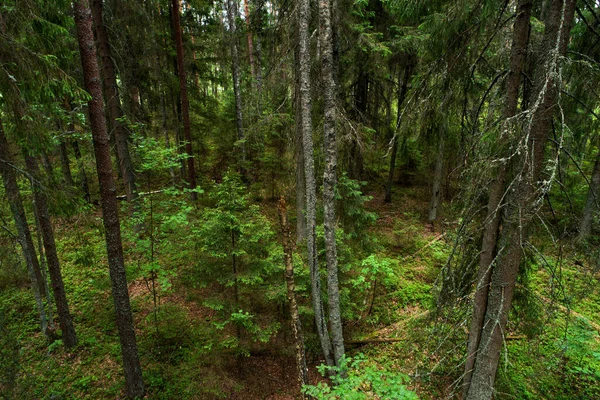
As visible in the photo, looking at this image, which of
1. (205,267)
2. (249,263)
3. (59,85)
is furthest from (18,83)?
(249,263)

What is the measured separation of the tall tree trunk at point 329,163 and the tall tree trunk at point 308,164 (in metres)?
0.31

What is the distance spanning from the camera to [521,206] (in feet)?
12.8

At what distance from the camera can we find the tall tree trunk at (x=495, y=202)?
13.6ft

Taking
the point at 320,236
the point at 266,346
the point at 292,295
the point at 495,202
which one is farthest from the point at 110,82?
the point at 495,202

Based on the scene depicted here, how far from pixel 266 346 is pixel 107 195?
5267 millimetres

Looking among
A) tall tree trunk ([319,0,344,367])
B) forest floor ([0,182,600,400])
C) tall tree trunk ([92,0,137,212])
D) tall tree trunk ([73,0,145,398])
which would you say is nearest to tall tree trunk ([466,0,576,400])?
forest floor ([0,182,600,400])

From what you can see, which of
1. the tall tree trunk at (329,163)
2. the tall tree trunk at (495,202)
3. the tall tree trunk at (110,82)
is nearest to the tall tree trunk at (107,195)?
the tall tree trunk at (110,82)

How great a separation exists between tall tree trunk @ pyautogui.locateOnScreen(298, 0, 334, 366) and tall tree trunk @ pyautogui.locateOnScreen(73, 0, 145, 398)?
376 centimetres

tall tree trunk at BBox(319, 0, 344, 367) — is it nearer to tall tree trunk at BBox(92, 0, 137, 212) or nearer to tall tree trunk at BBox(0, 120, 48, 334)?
tall tree trunk at BBox(92, 0, 137, 212)

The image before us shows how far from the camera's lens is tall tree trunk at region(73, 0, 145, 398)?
5.03 metres

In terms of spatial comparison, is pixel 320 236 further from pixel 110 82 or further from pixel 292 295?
pixel 110 82

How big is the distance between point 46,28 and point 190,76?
32.8ft

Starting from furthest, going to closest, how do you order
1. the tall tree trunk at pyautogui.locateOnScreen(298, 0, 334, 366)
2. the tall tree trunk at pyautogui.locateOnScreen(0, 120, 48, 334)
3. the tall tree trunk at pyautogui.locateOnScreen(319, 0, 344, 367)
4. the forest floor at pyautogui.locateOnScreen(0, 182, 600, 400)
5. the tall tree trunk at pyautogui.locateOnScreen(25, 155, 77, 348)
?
the tall tree trunk at pyautogui.locateOnScreen(25, 155, 77, 348), the tall tree trunk at pyautogui.locateOnScreen(298, 0, 334, 366), the tall tree trunk at pyautogui.locateOnScreen(319, 0, 344, 367), the tall tree trunk at pyautogui.locateOnScreen(0, 120, 48, 334), the forest floor at pyautogui.locateOnScreen(0, 182, 600, 400)

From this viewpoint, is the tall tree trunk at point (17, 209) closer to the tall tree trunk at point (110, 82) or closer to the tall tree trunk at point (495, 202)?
the tall tree trunk at point (110, 82)
